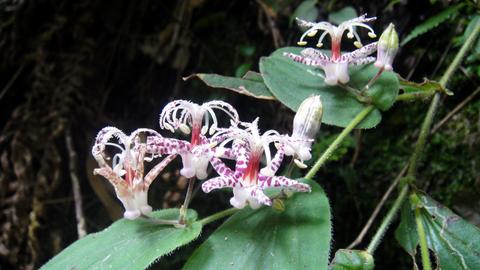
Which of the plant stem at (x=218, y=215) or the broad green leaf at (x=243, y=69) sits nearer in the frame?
the plant stem at (x=218, y=215)

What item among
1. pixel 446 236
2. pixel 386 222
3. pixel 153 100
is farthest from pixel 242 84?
pixel 153 100

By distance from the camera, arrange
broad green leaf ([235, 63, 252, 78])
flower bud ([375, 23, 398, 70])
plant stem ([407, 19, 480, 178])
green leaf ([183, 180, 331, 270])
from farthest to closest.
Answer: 1. broad green leaf ([235, 63, 252, 78])
2. plant stem ([407, 19, 480, 178])
3. flower bud ([375, 23, 398, 70])
4. green leaf ([183, 180, 331, 270])

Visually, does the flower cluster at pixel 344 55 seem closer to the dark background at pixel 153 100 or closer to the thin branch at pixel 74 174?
the dark background at pixel 153 100

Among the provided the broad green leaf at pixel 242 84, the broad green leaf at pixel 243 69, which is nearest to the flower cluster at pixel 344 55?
the broad green leaf at pixel 242 84

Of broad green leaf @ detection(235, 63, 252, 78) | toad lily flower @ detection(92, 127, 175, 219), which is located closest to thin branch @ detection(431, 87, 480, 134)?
broad green leaf @ detection(235, 63, 252, 78)

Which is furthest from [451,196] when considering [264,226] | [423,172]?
[264,226]

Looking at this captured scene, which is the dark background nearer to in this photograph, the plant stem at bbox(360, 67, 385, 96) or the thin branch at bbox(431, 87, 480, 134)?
the thin branch at bbox(431, 87, 480, 134)
